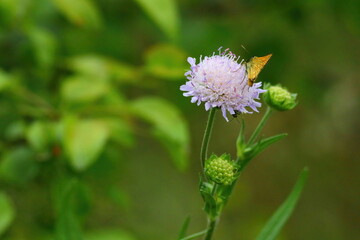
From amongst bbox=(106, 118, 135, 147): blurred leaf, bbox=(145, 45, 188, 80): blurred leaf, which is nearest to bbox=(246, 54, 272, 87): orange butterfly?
bbox=(145, 45, 188, 80): blurred leaf

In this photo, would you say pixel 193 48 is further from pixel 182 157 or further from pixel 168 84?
pixel 182 157

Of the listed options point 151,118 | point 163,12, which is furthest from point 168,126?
point 163,12

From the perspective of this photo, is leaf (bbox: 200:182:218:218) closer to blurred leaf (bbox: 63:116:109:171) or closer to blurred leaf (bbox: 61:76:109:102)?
blurred leaf (bbox: 63:116:109:171)

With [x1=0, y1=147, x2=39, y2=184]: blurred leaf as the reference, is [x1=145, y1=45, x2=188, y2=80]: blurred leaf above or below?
above

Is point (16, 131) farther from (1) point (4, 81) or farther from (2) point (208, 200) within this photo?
(2) point (208, 200)

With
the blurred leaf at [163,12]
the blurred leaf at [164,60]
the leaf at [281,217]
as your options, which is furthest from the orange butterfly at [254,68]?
the blurred leaf at [164,60]

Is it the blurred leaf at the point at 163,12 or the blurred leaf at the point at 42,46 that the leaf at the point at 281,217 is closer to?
the blurred leaf at the point at 163,12

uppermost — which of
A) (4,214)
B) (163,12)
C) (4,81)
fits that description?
(163,12)

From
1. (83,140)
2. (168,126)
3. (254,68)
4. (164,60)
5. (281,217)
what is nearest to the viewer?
(254,68)
